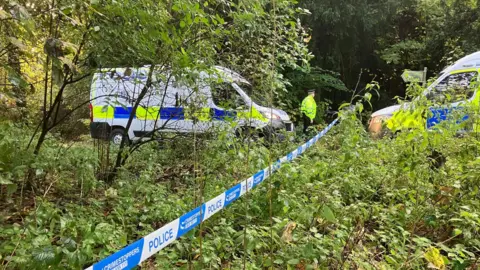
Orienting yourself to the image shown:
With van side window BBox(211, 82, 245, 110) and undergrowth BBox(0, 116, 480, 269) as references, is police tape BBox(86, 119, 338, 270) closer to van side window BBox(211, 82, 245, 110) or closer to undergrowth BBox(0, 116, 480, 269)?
undergrowth BBox(0, 116, 480, 269)

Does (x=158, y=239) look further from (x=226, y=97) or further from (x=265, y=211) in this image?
(x=226, y=97)

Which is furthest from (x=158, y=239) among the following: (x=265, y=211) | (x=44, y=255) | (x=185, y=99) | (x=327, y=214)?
(x=185, y=99)

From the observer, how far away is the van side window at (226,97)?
13.2 ft

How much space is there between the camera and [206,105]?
155 inches

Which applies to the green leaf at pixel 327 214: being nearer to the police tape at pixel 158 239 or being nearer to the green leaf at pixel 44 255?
the police tape at pixel 158 239

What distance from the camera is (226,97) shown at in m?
4.29

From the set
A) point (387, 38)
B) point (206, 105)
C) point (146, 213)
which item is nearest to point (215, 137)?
point (206, 105)

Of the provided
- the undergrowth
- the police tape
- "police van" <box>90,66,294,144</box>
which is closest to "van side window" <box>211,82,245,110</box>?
"police van" <box>90,66,294,144</box>

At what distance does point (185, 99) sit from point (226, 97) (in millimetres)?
597

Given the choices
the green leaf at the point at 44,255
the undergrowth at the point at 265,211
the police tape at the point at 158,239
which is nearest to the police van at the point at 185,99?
the undergrowth at the point at 265,211

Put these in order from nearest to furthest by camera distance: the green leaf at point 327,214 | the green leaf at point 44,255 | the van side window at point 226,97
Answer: the green leaf at point 44,255 < the green leaf at point 327,214 < the van side window at point 226,97

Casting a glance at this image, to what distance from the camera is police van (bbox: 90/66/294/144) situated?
364 cm

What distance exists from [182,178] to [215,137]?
2.59ft

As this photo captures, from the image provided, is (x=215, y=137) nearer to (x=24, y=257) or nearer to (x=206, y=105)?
(x=206, y=105)
